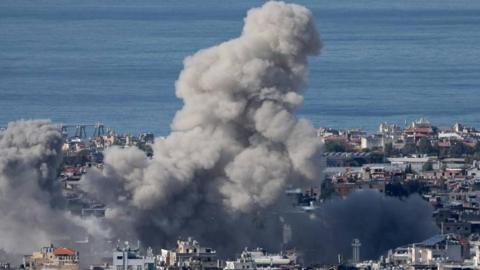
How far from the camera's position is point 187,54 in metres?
93.4

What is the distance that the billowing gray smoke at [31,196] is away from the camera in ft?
163

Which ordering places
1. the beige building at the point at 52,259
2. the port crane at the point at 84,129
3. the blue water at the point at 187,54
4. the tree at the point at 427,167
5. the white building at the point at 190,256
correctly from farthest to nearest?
the blue water at the point at 187,54
the port crane at the point at 84,129
the tree at the point at 427,167
the white building at the point at 190,256
the beige building at the point at 52,259

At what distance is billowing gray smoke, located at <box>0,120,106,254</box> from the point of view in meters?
49.7

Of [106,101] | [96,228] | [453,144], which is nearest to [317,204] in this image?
[96,228]

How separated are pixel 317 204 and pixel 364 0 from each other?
97.5 m

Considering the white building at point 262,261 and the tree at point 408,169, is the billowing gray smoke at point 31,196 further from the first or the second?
the tree at point 408,169

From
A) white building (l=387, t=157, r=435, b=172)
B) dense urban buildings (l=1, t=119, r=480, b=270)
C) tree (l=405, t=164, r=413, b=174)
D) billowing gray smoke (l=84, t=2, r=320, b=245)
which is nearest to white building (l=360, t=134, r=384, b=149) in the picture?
dense urban buildings (l=1, t=119, r=480, b=270)

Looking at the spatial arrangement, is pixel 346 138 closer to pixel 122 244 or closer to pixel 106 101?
pixel 106 101

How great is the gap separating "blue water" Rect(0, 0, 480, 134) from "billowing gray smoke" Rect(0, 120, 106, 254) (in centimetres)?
1941

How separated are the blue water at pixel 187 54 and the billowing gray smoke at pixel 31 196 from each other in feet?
63.7

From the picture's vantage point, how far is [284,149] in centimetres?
5094

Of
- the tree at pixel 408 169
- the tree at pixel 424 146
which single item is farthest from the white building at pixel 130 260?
the tree at pixel 424 146

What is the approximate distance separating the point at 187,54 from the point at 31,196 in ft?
143

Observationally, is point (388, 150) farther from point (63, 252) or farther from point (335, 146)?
point (63, 252)
